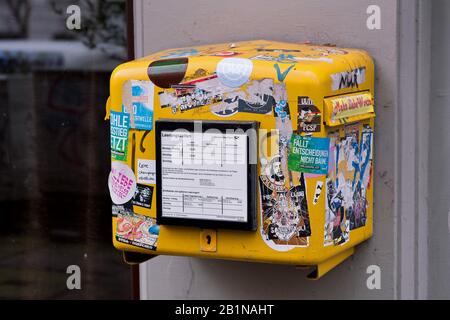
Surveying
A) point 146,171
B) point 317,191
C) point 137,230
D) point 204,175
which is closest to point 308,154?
point 317,191

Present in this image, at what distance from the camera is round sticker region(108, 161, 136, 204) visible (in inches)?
132

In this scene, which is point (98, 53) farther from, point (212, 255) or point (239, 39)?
point (212, 255)

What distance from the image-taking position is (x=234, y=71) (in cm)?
315

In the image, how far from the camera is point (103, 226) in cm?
435

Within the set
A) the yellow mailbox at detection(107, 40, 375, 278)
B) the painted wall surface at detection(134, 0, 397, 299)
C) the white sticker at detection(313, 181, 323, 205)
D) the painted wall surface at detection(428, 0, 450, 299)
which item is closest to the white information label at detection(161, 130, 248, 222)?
the yellow mailbox at detection(107, 40, 375, 278)

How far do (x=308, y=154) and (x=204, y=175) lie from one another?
386 millimetres

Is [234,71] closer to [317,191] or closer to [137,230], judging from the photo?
[317,191]

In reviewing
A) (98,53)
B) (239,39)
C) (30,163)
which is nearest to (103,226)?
(30,163)

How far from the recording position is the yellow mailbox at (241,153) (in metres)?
3.10

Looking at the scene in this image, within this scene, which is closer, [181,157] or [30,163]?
[181,157]

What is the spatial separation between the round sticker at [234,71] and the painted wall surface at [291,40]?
0.55m

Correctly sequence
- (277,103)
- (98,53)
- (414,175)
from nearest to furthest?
(277,103) → (414,175) → (98,53)

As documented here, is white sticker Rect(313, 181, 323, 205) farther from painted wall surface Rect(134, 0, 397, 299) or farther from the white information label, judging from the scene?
painted wall surface Rect(134, 0, 397, 299)
